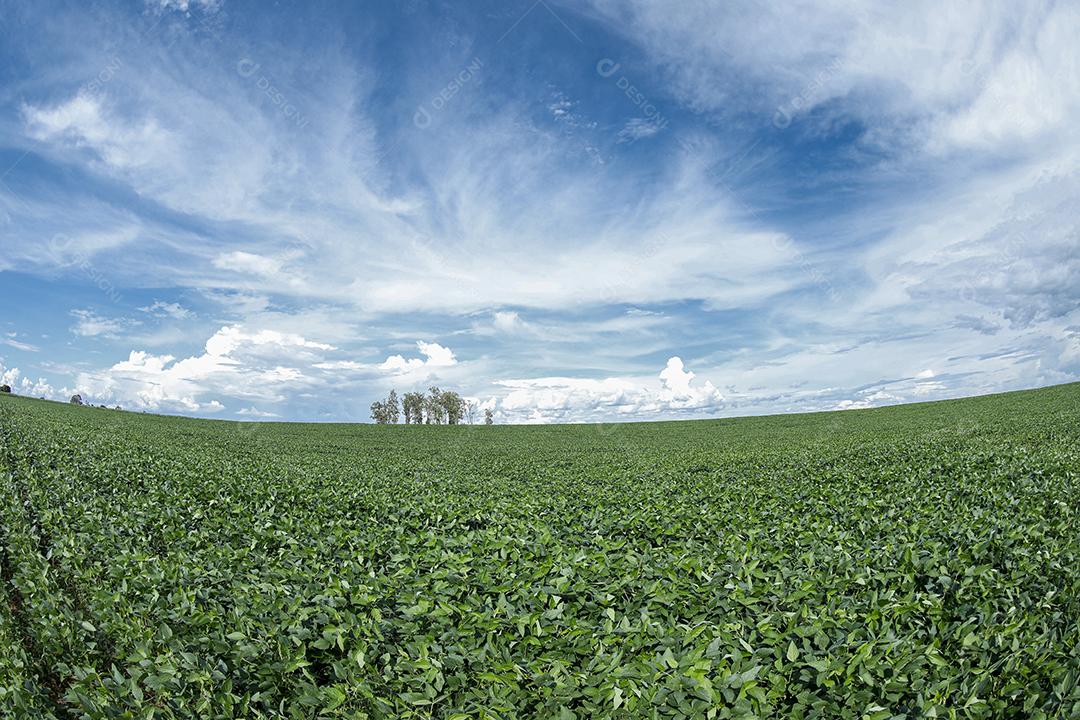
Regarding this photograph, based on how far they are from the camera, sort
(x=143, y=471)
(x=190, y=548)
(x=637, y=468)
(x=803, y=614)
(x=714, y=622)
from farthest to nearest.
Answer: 1. (x=637, y=468)
2. (x=143, y=471)
3. (x=190, y=548)
4. (x=714, y=622)
5. (x=803, y=614)

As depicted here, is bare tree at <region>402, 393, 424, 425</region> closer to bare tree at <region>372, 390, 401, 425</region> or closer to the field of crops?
bare tree at <region>372, 390, 401, 425</region>

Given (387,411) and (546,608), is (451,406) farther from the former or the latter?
(546,608)

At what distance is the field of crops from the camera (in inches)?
182

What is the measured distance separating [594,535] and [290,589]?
4.80 metres

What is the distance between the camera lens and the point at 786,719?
434 cm

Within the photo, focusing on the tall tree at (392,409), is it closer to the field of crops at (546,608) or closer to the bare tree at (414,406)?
the bare tree at (414,406)

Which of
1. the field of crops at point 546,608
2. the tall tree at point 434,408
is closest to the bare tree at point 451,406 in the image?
the tall tree at point 434,408

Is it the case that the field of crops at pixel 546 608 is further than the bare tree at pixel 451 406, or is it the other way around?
the bare tree at pixel 451 406

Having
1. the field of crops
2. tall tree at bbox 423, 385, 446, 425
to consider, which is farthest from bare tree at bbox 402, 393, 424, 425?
the field of crops

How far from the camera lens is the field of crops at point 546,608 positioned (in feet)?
15.1

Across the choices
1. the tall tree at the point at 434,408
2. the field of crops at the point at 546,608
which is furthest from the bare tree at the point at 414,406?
the field of crops at the point at 546,608

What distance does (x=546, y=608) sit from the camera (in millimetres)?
6254

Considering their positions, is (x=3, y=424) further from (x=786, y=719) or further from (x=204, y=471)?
(x=786, y=719)

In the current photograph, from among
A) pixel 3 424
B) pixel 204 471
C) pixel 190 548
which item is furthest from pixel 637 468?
pixel 3 424
